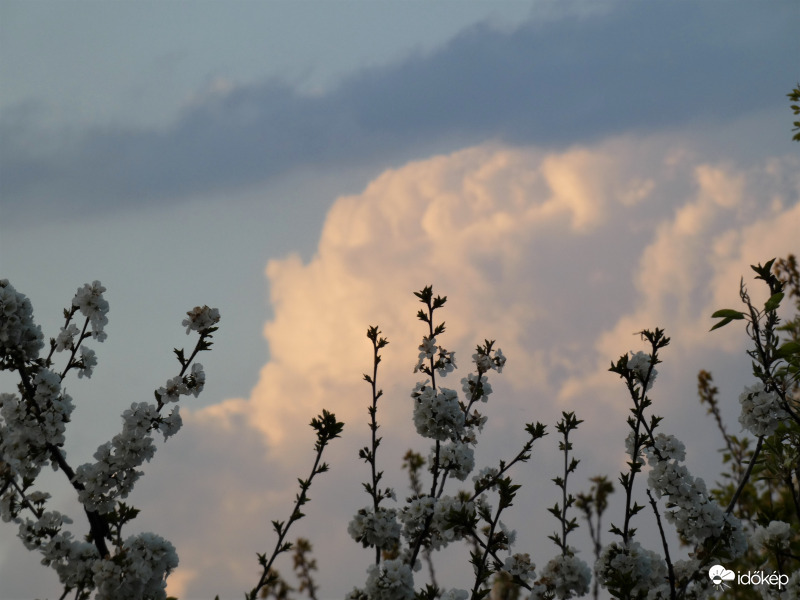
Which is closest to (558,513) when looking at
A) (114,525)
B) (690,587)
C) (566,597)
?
(566,597)

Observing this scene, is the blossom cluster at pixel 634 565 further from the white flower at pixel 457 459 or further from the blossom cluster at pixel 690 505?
the white flower at pixel 457 459

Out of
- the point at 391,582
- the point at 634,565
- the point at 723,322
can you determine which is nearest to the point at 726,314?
the point at 723,322

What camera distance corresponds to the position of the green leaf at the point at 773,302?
5.08 m

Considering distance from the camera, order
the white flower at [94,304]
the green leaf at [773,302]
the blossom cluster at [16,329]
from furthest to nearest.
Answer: the white flower at [94,304] < the green leaf at [773,302] < the blossom cluster at [16,329]

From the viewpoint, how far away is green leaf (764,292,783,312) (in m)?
5.08

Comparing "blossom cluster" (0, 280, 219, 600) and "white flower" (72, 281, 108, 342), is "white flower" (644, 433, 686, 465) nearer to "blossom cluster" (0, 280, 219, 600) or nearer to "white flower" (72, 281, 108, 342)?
"blossom cluster" (0, 280, 219, 600)

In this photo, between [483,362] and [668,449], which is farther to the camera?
[483,362]

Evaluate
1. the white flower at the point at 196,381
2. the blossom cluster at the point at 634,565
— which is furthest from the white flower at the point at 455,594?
the white flower at the point at 196,381

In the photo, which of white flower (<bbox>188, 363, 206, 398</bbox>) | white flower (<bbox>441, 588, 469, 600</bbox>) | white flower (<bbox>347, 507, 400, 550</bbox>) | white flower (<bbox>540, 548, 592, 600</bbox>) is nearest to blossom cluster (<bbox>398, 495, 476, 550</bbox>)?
white flower (<bbox>347, 507, 400, 550</bbox>)

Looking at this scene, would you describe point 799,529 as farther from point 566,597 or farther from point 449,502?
point 449,502

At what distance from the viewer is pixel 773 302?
510 centimetres

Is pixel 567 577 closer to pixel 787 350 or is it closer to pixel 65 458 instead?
pixel 787 350

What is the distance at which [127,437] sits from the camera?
498 centimetres

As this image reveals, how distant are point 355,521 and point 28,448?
2.48m
